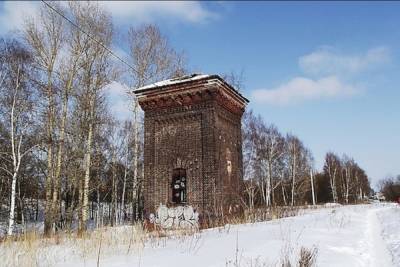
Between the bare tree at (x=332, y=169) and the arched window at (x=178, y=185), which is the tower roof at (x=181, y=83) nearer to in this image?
the arched window at (x=178, y=185)

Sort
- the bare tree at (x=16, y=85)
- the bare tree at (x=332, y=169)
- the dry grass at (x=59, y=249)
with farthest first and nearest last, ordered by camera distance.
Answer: the bare tree at (x=332, y=169)
the bare tree at (x=16, y=85)
the dry grass at (x=59, y=249)

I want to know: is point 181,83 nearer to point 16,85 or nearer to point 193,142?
point 193,142

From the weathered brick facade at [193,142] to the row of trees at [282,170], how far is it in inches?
437

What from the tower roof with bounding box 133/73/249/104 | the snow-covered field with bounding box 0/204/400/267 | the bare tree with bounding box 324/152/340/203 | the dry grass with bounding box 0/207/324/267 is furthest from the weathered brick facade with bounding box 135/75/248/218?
the bare tree with bounding box 324/152/340/203

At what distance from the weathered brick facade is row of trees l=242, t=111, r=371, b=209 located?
11109 mm

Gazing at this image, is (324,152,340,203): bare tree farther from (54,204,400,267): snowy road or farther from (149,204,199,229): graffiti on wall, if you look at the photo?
(54,204,400,267): snowy road

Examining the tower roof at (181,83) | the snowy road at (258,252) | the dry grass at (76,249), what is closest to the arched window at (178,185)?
the tower roof at (181,83)

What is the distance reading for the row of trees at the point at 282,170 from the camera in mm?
39906

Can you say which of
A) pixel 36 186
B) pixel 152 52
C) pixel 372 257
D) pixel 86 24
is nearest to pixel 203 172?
pixel 372 257

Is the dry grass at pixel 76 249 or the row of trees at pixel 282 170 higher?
the row of trees at pixel 282 170

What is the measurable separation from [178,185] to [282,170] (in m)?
34.5

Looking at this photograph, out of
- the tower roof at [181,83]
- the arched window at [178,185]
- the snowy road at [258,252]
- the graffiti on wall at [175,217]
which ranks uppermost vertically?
the tower roof at [181,83]

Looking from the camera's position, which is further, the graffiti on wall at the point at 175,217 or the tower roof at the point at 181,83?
the tower roof at the point at 181,83

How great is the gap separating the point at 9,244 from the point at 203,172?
890cm
